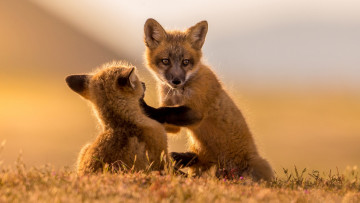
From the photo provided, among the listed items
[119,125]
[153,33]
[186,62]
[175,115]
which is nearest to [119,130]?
[119,125]

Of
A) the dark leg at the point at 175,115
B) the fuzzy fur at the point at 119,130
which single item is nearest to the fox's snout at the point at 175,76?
the dark leg at the point at 175,115

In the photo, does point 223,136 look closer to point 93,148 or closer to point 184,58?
point 184,58

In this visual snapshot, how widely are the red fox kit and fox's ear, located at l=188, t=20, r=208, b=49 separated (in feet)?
0.52

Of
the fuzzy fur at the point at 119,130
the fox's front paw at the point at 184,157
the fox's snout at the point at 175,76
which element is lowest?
the fox's front paw at the point at 184,157

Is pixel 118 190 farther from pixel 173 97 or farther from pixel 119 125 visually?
pixel 173 97

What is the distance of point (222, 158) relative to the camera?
23.5ft

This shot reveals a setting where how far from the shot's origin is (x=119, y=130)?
18.1 ft

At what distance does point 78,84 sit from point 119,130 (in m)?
1.07

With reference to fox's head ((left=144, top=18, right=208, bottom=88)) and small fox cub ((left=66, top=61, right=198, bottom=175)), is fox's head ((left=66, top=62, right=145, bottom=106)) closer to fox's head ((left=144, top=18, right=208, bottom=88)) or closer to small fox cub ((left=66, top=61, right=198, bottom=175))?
small fox cub ((left=66, top=61, right=198, bottom=175))

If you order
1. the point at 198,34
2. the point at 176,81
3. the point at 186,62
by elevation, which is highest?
the point at 198,34

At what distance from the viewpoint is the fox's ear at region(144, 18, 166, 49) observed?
7523 mm

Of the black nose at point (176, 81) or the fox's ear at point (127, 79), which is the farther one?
the black nose at point (176, 81)

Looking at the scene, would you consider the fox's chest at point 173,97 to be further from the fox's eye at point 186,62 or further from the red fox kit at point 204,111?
the fox's eye at point 186,62

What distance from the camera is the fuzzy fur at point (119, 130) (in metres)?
5.34
